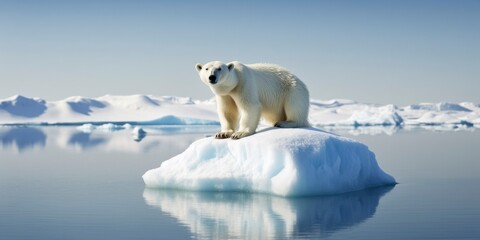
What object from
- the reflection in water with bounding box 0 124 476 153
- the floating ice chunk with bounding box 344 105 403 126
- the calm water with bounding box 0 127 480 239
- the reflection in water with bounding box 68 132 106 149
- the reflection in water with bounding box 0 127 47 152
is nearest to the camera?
the calm water with bounding box 0 127 480 239

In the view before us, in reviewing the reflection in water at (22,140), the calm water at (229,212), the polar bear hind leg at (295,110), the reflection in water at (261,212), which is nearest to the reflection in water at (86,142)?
the reflection in water at (22,140)

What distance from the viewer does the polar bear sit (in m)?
10.7

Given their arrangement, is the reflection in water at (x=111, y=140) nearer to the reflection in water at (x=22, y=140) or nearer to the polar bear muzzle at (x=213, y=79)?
the reflection in water at (x=22, y=140)

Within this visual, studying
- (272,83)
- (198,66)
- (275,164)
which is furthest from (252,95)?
(275,164)

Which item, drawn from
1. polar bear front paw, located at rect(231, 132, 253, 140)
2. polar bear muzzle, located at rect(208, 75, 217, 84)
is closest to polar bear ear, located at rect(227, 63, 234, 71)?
polar bear muzzle, located at rect(208, 75, 217, 84)

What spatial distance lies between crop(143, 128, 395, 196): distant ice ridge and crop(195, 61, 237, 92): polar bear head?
3.74ft

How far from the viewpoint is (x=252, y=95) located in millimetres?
11070

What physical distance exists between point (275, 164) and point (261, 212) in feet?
4.87

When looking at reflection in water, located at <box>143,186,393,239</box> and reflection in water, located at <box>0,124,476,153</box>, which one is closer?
reflection in water, located at <box>143,186,393,239</box>

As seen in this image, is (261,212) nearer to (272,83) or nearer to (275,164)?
(275,164)

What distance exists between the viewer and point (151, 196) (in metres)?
11.5

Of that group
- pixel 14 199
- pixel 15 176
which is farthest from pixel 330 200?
pixel 15 176

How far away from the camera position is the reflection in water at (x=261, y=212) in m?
8.26

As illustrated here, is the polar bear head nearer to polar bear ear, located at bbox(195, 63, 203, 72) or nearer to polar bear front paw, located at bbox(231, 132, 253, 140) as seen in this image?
polar bear ear, located at bbox(195, 63, 203, 72)
